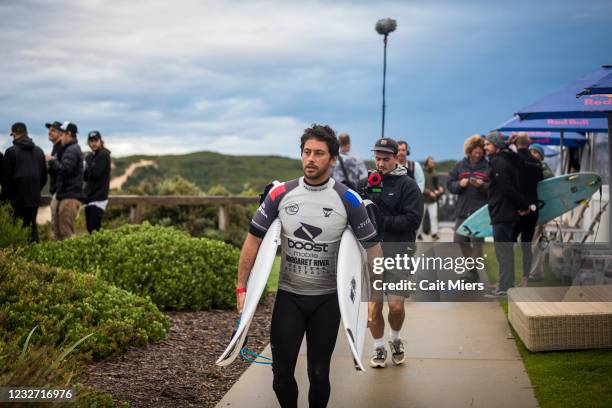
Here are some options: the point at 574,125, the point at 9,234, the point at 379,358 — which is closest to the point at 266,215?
the point at 379,358

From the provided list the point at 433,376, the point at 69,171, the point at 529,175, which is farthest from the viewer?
the point at 69,171

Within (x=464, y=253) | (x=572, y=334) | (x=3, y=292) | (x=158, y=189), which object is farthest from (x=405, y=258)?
(x=158, y=189)

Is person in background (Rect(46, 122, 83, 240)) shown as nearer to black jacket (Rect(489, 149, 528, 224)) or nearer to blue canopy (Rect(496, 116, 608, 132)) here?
black jacket (Rect(489, 149, 528, 224))

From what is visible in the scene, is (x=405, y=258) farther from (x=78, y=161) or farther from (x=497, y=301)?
(x=78, y=161)

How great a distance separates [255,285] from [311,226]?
1.66 ft

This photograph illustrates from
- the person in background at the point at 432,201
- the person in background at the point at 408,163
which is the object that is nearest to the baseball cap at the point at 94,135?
the person in background at the point at 408,163

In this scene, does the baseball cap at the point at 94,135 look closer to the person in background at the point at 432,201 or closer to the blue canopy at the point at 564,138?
the person in background at the point at 432,201

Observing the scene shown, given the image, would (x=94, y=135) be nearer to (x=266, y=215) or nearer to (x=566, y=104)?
(x=566, y=104)

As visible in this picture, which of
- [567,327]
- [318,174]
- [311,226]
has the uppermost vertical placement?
[318,174]

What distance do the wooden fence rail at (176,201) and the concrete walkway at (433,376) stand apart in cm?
952

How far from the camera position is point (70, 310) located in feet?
24.2

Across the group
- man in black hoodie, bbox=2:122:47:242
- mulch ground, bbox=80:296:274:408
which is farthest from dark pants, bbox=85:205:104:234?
mulch ground, bbox=80:296:274:408

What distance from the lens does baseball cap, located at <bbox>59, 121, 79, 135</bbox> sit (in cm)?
1395

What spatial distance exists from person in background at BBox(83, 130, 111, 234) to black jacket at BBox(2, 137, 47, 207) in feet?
3.56
